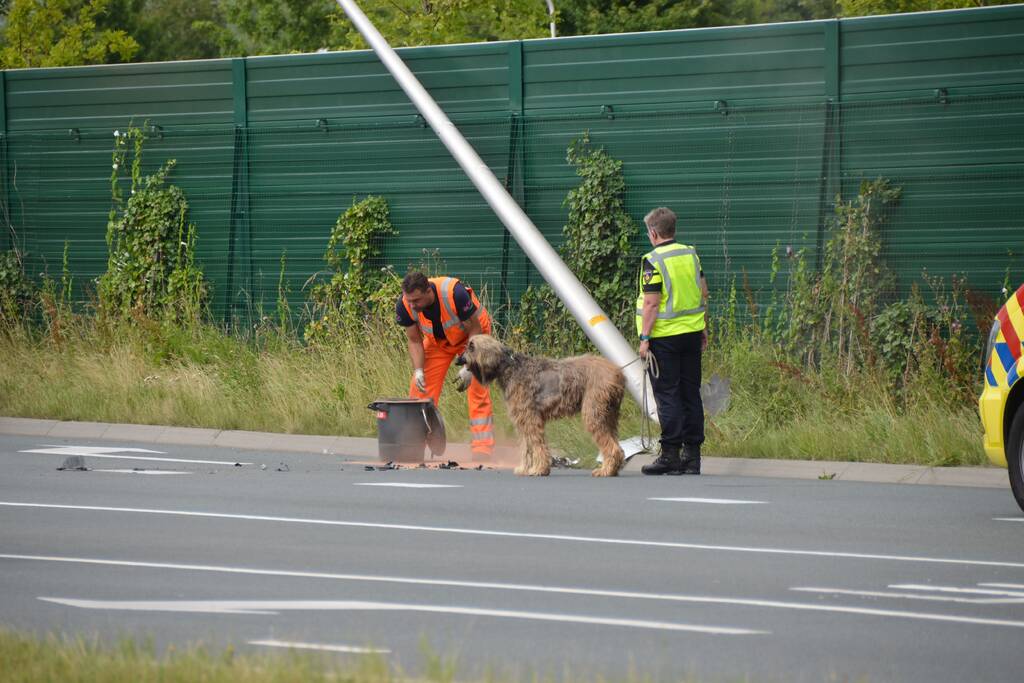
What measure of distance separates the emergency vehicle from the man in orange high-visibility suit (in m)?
4.43

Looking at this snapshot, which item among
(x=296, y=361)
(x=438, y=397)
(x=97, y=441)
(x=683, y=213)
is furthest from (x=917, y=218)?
(x=97, y=441)

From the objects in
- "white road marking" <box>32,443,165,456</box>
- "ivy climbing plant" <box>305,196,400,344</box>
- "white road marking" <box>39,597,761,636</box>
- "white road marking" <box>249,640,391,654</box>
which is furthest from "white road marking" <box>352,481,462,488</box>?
"ivy climbing plant" <box>305,196,400,344</box>

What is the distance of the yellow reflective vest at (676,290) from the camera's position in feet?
39.7

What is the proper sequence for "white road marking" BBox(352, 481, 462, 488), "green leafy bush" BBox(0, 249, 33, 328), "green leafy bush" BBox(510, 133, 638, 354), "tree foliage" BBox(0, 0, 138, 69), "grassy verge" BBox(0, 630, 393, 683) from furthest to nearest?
"tree foliage" BBox(0, 0, 138, 69) < "green leafy bush" BBox(0, 249, 33, 328) < "green leafy bush" BBox(510, 133, 638, 354) < "white road marking" BBox(352, 481, 462, 488) < "grassy verge" BBox(0, 630, 393, 683)

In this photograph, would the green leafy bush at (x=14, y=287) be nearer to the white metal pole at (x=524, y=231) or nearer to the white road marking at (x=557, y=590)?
the white metal pole at (x=524, y=231)

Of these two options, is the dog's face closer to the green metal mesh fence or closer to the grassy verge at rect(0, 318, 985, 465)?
the grassy verge at rect(0, 318, 985, 465)

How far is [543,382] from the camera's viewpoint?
12.1 meters

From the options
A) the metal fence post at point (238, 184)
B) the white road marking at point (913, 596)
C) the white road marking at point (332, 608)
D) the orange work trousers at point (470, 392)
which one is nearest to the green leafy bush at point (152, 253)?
the metal fence post at point (238, 184)

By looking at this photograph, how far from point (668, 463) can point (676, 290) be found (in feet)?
4.12

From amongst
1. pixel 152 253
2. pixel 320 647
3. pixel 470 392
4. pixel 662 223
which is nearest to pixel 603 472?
pixel 470 392

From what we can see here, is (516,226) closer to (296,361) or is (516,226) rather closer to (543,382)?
(296,361)

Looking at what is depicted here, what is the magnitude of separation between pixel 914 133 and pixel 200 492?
7060 millimetres

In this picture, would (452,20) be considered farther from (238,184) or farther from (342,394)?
(342,394)

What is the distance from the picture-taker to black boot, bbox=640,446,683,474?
40.4ft
